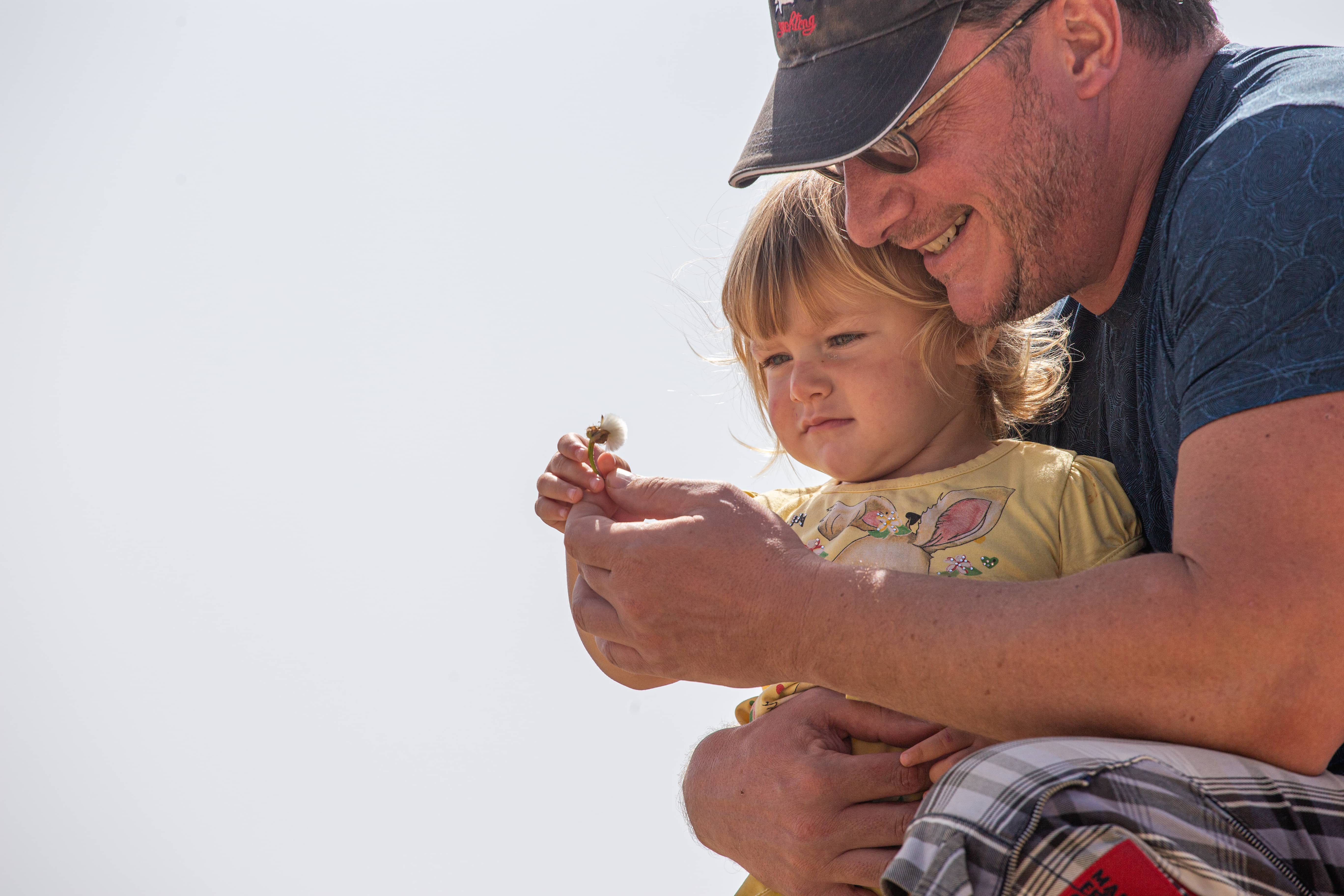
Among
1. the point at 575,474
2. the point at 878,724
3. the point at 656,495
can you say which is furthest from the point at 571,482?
the point at 878,724

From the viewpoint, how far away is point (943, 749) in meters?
1.59

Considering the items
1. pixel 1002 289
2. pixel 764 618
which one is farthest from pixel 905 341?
pixel 764 618

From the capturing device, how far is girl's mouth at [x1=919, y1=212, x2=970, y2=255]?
1951 mm

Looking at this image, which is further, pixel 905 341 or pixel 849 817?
pixel 905 341

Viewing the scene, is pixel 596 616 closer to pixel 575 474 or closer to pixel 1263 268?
pixel 575 474

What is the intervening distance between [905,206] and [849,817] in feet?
3.48

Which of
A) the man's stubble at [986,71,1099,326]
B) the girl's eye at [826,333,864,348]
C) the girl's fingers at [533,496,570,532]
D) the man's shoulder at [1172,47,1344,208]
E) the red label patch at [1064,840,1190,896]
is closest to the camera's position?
the red label patch at [1064,840,1190,896]

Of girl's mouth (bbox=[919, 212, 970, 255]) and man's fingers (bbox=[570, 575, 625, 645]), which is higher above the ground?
girl's mouth (bbox=[919, 212, 970, 255])

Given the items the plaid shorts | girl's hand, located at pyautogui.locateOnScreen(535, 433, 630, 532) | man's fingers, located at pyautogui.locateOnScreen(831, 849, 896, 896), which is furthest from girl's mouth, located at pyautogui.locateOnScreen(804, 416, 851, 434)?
the plaid shorts

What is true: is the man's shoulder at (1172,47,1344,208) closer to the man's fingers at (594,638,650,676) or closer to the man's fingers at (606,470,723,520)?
the man's fingers at (606,470,723,520)

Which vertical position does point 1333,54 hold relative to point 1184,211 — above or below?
above

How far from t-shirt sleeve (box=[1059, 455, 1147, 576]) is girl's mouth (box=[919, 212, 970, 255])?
0.49 m

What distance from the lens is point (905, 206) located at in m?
1.93

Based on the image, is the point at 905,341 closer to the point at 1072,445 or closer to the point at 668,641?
the point at 1072,445
